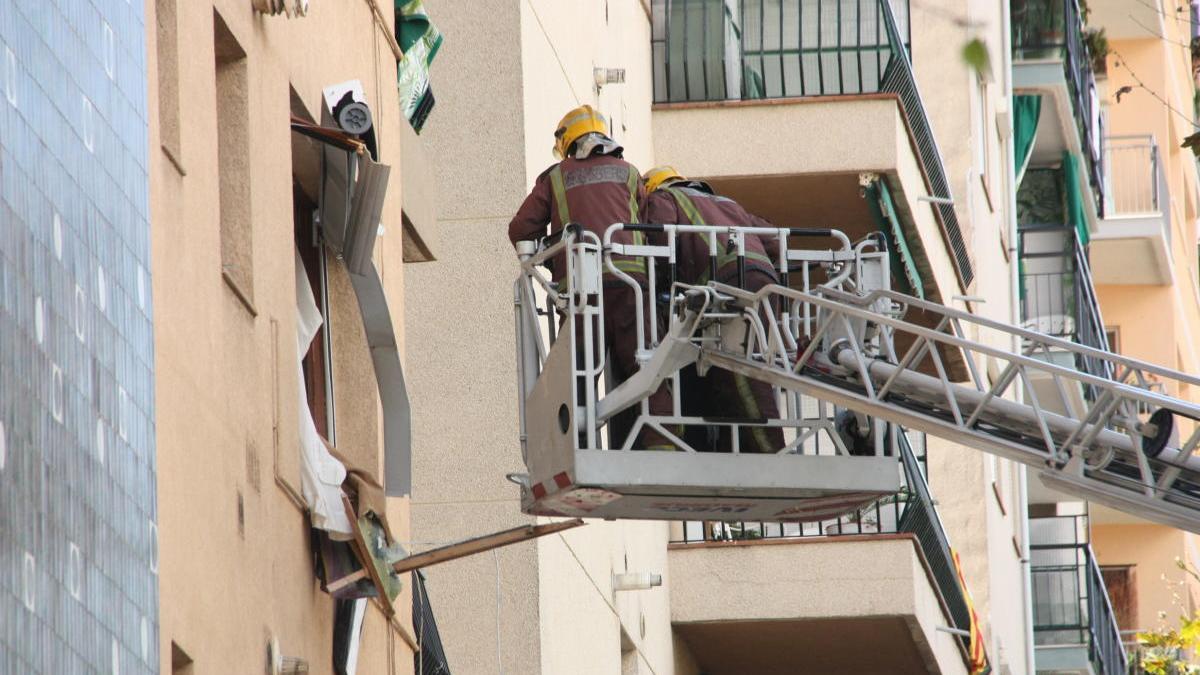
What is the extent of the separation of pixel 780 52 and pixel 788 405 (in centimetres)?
927

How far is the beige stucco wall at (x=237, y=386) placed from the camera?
10117 millimetres

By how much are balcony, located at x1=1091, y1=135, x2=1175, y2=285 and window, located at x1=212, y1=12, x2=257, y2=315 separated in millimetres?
30669

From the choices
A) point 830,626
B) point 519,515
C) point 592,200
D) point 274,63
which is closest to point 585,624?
point 519,515

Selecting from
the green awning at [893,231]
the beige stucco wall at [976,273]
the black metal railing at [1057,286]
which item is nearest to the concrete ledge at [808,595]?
the green awning at [893,231]

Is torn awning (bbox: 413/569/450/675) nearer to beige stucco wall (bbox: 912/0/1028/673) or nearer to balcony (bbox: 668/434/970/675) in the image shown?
balcony (bbox: 668/434/970/675)

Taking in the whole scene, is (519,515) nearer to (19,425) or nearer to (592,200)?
(592,200)

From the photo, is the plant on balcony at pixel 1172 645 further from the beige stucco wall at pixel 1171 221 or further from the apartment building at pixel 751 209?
the beige stucco wall at pixel 1171 221

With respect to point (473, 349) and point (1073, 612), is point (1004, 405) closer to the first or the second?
point (473, 349)

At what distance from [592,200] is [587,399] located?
1318 millimetres

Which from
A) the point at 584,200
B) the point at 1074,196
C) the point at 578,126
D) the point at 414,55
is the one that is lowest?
the point at 584,200

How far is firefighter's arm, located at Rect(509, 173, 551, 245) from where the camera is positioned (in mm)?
13875

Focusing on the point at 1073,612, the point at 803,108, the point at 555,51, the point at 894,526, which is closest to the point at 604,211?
the point at 555,51

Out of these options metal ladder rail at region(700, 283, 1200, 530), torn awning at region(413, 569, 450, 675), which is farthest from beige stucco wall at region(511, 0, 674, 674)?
metal ladder rail at region(700, 283, 1200, 530)

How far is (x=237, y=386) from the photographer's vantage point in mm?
11375
